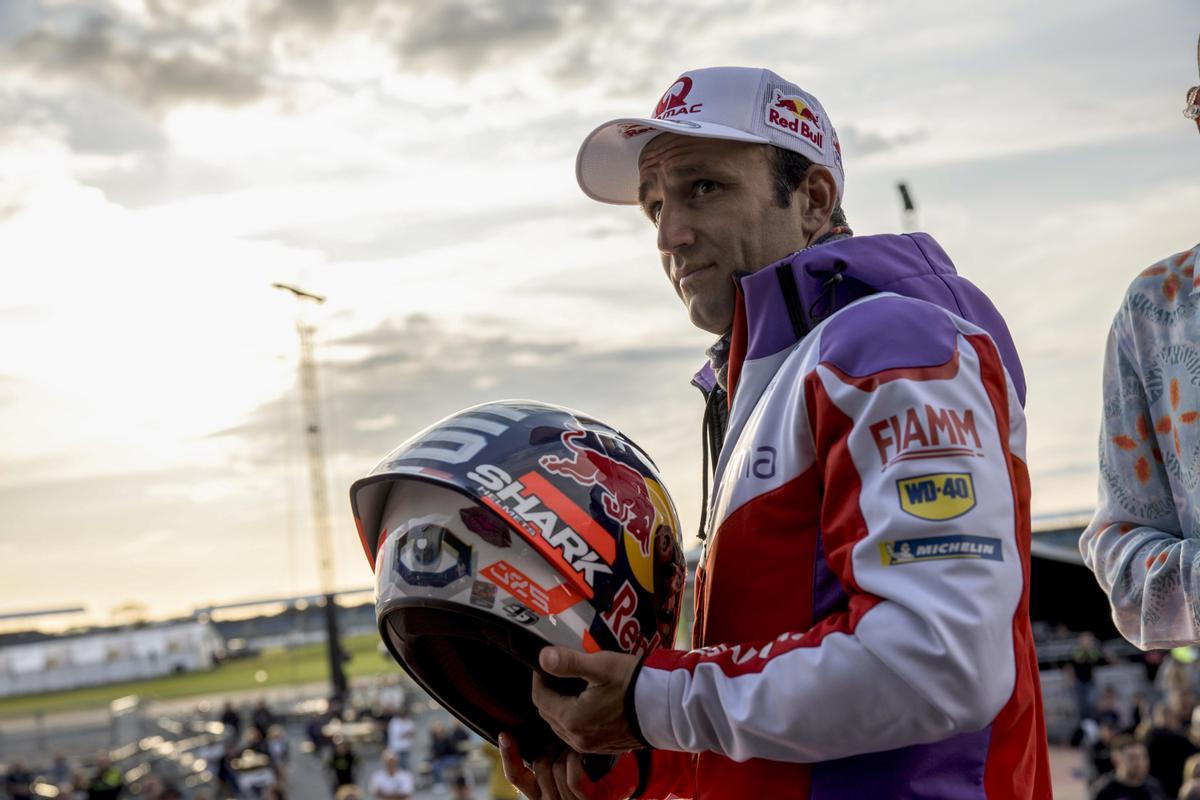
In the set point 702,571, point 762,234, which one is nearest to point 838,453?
point 702,571

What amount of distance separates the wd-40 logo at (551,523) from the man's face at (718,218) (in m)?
0.56

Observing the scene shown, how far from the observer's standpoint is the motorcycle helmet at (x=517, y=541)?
214 cm

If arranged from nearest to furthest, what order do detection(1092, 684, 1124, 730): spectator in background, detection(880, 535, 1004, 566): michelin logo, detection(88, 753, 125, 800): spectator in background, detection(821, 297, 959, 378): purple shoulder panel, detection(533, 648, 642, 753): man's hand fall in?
detection(880, 535, 1004, 566): michelin logo → detection(821, 297, 959, 378): purple shoulder panel → detection(533, 648, 642, 753): man's hand → detection(1092, 684, 1124, 730): spectator in background → detection(88, 753, 125, 800): spectator in background

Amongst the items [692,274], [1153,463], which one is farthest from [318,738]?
[692,274]

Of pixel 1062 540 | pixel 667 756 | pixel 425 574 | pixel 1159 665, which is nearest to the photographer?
pixel 425 574

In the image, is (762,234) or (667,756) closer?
(762,234)

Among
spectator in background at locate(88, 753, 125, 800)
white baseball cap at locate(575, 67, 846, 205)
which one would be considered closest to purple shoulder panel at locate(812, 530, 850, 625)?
white baseball cap at locate(575, 67, 846, 205)

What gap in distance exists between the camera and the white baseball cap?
2420 mm

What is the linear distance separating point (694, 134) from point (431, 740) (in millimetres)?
28792

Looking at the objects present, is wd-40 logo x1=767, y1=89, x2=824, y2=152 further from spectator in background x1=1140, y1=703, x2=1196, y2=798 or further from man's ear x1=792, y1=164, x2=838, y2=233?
spectator in background x1=1140, y1=703, x2=1196, y2=798

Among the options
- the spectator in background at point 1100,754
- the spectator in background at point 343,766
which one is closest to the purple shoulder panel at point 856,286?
the spectator in background at point 1100,754

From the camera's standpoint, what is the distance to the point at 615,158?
9.52ft

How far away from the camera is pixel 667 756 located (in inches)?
104

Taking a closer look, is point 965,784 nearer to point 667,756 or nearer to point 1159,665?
point 667,756
